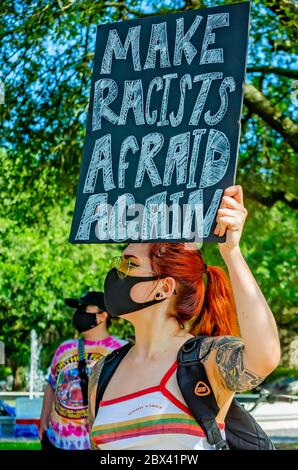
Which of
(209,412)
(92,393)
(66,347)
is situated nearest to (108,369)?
(92,393)

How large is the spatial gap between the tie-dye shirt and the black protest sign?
312 centimetres

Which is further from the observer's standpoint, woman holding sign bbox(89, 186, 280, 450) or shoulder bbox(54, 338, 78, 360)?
shoulder bbox(54, 338, 78, 360)

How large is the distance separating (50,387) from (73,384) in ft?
0.98

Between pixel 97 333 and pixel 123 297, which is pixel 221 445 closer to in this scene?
pixel 123 297

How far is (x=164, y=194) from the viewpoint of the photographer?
3.45 metres

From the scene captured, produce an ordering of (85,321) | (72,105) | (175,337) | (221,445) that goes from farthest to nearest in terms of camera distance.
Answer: (72,105) < (85,321) < (175,337) < (221,445)

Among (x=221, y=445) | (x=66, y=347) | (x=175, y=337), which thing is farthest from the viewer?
(x=66, y=347)

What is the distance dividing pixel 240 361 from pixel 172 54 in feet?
4.15

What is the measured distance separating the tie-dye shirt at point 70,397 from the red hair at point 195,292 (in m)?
3.01

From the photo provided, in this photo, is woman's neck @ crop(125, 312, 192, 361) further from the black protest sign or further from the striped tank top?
the black protest sign

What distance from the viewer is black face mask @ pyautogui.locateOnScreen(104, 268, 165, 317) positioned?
3.48 metres

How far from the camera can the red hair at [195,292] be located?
3490 mm

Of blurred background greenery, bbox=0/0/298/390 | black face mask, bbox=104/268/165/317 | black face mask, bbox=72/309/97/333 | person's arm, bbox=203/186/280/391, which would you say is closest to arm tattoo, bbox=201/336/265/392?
person's arm, bbox=203/186/280/391

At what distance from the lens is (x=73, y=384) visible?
6535 mm
